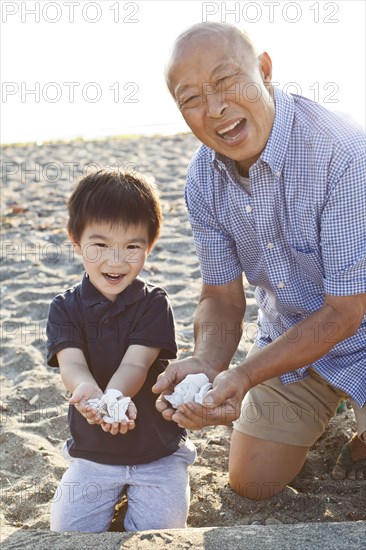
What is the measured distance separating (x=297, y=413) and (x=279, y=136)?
1073 millimetres

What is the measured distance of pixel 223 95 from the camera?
98.9 inches

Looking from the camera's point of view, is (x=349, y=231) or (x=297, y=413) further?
(x=297, y=413)

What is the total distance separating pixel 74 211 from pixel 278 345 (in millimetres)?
840

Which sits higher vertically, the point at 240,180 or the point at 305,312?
the point at 240,180

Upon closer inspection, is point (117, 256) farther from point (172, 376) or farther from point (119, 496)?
point (119, 496)

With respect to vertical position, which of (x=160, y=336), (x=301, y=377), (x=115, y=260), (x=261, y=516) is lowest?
(x=261, y=516)

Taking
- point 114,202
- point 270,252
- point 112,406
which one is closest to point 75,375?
point 112,406

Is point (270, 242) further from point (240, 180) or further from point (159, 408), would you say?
point (159, 408)

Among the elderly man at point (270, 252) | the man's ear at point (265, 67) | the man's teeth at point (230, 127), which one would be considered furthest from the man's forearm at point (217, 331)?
the man's ear at point (265, 67)

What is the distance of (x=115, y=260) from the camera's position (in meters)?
2.62

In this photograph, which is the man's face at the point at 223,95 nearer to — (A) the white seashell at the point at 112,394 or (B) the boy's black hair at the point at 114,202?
(B) the boy's black hair at the point at 114,202

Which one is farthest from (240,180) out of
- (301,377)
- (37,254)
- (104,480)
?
(37,254)

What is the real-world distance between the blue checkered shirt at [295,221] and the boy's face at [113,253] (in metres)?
0.35

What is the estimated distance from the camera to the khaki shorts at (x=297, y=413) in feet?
9.91
